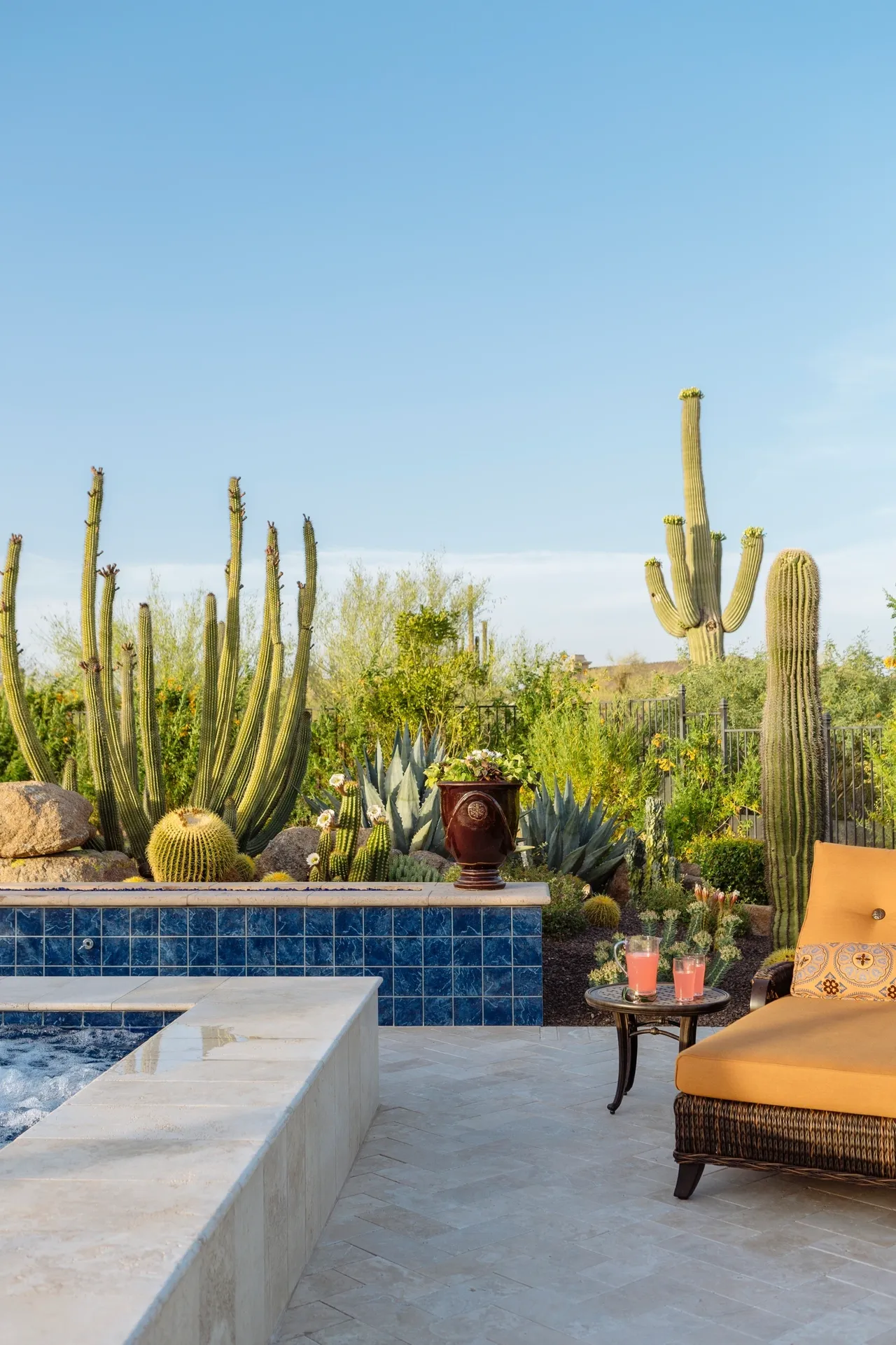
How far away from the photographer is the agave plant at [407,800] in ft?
26.6

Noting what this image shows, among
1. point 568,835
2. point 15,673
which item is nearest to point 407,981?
point 568,835

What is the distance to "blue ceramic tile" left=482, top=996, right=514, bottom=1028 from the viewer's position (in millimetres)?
5852

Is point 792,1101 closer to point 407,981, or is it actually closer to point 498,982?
point 498,982

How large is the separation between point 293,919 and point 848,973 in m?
2.78

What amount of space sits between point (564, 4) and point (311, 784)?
278 inches

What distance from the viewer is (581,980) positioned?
21.8 feet

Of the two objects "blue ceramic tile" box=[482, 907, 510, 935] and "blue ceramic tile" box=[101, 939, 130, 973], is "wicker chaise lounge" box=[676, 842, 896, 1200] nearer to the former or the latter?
"blue ceramic tile" box=[482, 907, 510, 935]

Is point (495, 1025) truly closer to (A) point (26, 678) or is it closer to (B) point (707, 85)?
(B) point (707, 85)

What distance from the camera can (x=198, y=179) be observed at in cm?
1094

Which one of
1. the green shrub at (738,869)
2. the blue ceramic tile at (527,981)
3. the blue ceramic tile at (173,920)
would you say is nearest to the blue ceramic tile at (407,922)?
the blue ceramic tile at (527,981)

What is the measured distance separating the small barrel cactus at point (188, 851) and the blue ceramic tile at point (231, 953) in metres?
1.25

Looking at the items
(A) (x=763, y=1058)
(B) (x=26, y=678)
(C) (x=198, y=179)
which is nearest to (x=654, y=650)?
(B) (x=26, y=678)

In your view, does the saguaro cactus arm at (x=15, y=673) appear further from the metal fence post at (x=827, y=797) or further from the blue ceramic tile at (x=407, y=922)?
the metal fence post at (x=827, y=797)

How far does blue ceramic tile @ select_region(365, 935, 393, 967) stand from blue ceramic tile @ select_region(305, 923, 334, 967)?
0.61 feet
